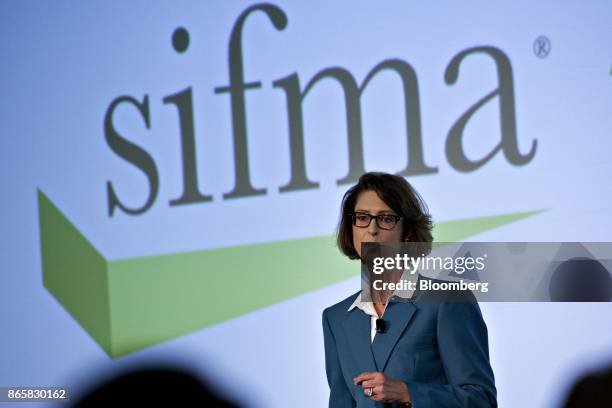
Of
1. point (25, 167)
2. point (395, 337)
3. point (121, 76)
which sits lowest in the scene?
point (395, 337)

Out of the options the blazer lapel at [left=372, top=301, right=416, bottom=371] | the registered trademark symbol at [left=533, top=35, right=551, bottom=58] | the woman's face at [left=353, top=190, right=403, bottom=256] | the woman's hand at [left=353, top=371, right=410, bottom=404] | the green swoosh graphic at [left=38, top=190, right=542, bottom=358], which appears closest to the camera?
the woman's hand at [left=353, top=371, right=410, bottom=404]

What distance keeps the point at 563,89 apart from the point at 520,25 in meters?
0.28

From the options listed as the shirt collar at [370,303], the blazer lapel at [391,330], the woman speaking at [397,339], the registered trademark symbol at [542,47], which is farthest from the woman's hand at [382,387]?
the registered trademark symbol at [542,47]

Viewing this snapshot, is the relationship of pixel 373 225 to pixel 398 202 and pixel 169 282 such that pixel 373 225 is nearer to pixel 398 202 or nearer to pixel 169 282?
pixel 398 202

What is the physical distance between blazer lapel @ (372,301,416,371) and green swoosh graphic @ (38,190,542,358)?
44.9 inches

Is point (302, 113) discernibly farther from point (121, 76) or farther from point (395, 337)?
point (395, 337)

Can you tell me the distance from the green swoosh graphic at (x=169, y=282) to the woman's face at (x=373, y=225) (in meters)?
1.03

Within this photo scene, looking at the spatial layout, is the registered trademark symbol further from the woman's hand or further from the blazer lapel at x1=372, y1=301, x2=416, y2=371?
the woman's hand

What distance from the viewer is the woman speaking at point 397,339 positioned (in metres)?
2.37

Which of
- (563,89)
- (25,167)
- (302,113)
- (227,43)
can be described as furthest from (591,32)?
(25,167)

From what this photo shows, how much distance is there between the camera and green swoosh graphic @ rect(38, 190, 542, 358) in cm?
378

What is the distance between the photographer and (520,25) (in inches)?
144

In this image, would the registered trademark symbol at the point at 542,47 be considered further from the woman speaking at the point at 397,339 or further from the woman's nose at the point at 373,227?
the woman's nose at the point at 373,227

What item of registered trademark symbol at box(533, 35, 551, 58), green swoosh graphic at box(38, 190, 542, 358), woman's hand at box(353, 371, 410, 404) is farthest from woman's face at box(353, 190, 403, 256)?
registered trademark symbol at box(533, 35, 551, 58)
